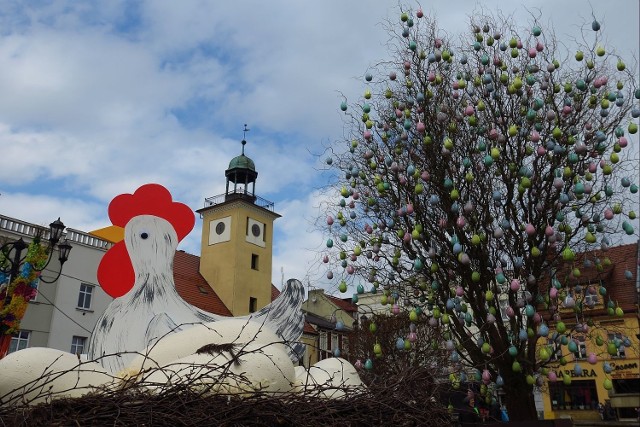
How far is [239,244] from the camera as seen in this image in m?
28.5

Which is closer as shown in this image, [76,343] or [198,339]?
[198,339]

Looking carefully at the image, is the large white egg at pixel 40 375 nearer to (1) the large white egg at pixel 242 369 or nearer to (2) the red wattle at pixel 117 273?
(1) the large white egg at pixel 242 369

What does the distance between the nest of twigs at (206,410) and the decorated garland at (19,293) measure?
24.0 feet

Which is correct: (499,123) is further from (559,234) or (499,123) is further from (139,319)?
(139,319)

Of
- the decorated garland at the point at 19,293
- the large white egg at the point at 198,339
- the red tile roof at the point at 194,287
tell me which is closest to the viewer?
the large white egg at the point at 198,339

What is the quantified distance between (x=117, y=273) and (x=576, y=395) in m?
26.4

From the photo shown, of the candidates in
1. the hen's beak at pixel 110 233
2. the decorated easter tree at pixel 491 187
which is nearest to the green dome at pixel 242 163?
the hen's beak at pixel 110 233

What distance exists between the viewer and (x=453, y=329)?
6254 millimetres

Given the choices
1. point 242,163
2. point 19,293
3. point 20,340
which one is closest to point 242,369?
point 19,293

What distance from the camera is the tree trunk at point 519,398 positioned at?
5895 mm

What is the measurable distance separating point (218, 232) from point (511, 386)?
81.9ft

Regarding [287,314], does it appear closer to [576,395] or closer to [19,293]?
[19,293]

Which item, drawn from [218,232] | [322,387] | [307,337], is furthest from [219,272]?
[322,387]

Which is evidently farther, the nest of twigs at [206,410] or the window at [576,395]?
the window at [576,395]
